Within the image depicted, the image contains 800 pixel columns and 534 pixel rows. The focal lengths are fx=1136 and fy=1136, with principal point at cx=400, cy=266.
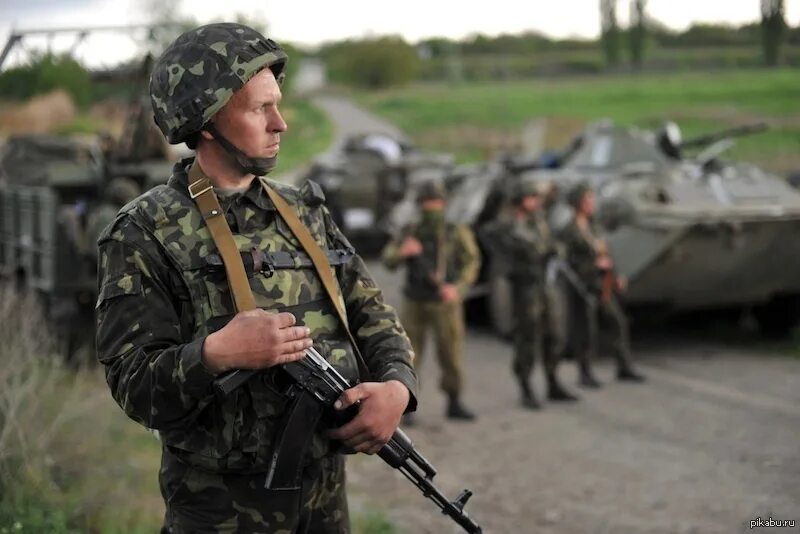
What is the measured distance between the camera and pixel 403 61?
63.6 meters

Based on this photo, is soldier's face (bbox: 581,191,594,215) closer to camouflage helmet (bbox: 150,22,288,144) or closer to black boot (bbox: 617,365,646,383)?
black boot (bbox: 617,365,646,383)

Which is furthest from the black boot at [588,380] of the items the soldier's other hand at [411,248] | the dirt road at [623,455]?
the soldier's other hand at [411,248]

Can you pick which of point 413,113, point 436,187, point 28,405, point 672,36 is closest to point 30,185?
point 436,187

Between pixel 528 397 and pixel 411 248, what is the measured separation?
4.43 feet

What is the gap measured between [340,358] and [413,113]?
47527 mm

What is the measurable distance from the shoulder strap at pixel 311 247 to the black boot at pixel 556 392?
5656 mm

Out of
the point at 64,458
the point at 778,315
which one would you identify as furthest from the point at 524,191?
the point at 64,458

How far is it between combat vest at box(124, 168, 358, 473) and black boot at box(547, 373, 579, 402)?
5.71 m

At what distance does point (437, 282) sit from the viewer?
7.68 metres

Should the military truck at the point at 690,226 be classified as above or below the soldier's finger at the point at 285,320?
below

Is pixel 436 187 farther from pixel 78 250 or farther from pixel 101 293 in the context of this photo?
pixel 101 293

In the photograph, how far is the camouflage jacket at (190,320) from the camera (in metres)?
2.36

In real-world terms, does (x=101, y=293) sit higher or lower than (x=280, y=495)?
higher

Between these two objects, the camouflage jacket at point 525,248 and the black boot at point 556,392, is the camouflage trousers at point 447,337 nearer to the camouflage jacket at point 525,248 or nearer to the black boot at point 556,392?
the camouflage jacket at point 525,248
